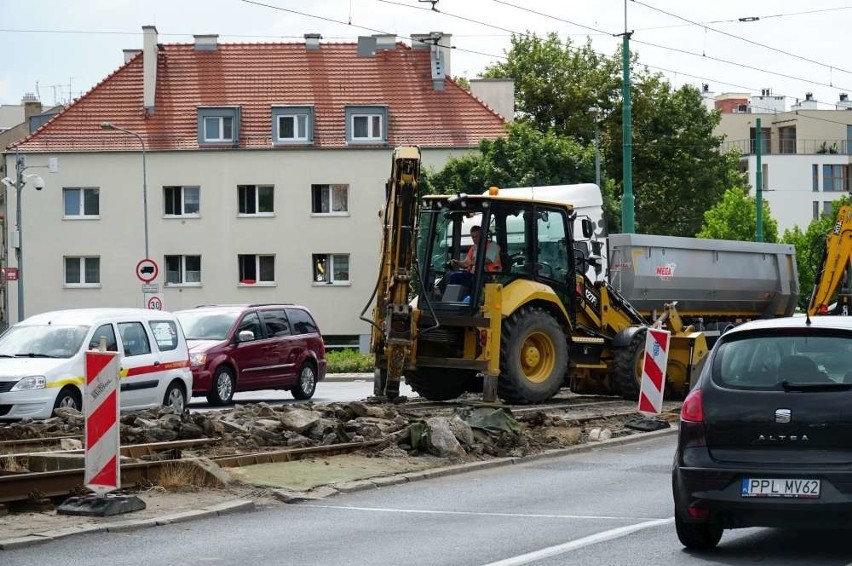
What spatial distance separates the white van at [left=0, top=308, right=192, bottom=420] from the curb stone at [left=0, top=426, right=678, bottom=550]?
6.28 m

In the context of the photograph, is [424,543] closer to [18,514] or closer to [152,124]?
[18,514]

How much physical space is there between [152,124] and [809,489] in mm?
50211

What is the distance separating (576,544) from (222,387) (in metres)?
15.6

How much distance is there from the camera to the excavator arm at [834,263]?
96.4 feet

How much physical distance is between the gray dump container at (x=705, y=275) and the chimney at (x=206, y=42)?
111 feet

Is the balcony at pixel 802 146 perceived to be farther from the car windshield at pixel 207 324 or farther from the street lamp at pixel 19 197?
the car windshield at pixel 207 324

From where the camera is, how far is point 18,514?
34.8ft

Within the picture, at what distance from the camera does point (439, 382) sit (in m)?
20.9

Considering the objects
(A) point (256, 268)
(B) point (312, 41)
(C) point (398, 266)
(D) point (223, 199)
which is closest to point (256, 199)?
(D) point (223, 199)

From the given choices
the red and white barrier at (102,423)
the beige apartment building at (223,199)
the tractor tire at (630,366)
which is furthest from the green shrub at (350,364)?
the red and white barrier at (102,423)

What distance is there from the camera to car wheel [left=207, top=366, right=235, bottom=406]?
79.3ft

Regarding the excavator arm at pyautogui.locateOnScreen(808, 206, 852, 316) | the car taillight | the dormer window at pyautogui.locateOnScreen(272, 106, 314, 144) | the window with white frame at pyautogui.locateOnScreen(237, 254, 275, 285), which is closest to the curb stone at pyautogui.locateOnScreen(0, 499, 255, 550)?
the car taillight

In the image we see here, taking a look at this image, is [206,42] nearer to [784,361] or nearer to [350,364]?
[350,364]

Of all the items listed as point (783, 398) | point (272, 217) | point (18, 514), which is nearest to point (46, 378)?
point (18, 514)
